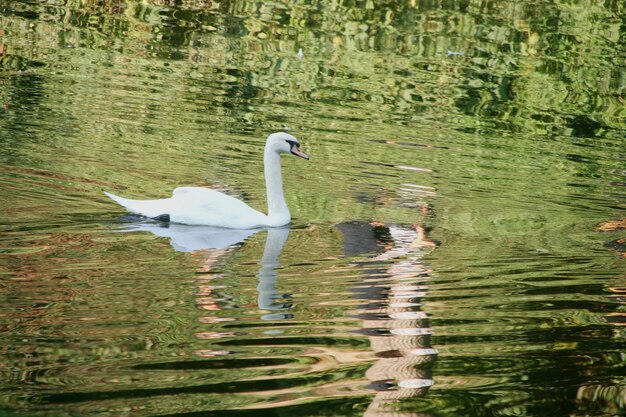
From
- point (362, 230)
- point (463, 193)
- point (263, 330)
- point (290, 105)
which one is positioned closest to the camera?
point (263, 330)

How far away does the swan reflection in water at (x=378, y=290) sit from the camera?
5.60 m

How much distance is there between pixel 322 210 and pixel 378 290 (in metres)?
3.13

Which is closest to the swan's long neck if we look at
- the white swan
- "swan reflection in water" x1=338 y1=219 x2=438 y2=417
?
the white swan

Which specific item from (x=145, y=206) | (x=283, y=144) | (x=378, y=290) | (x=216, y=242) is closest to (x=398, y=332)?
(x=378, y=290)

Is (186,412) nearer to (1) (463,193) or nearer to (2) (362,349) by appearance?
(2) (362,349)

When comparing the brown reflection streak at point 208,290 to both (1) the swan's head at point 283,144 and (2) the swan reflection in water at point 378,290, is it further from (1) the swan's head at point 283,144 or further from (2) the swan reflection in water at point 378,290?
(1) the swan's head at point 283,144

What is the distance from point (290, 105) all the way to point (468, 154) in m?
2.71

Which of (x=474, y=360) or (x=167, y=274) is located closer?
(x=474, y=360)

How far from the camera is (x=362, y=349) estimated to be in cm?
598

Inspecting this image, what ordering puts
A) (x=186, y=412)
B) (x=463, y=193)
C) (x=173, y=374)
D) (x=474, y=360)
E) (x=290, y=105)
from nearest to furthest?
(x=186, y=412) → (x=173, y=374) → (x=474, y=360) → (x=463, y=193) → (x=290, y=105)

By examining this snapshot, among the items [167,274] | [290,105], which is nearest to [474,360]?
[167,274]

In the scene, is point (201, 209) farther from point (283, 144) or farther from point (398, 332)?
point (398, 332)

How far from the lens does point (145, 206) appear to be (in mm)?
9648

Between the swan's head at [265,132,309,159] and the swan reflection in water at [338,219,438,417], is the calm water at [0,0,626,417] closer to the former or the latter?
the swan reflection in water at [338,219,438,417]
